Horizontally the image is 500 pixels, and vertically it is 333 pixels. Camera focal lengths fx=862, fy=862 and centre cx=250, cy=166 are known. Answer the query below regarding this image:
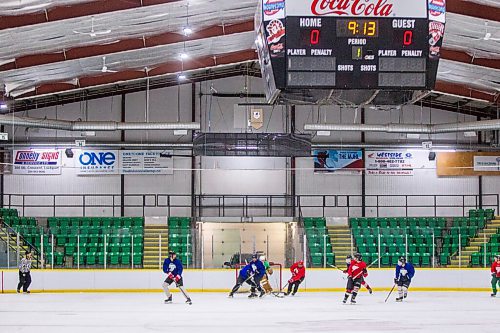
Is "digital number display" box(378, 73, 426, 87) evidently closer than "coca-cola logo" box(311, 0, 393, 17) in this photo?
No

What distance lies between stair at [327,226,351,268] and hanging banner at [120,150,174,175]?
6.46 metres

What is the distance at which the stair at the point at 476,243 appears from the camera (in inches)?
981

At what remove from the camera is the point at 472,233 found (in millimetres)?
28688

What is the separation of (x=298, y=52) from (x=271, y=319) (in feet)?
19.2

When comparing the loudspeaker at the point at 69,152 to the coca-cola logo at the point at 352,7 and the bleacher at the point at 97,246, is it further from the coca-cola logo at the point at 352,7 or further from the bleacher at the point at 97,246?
the coca-cola logo at the point at 352,7

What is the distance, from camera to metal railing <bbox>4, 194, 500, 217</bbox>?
31.3m

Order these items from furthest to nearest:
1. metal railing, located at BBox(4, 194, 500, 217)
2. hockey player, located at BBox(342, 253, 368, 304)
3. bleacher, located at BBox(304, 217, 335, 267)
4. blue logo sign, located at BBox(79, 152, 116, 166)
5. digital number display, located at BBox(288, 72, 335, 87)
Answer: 1. blue logo sign, located at BBox(79, 152, 116, 166)
2. metal railing, located at BBox(4, 194, 500, 217)
3. bleacher, located at BBox(304, 217, 335, 267)
4. hockey player, located at BBox(342, 253, 368, 304)
5. digital number display, located at BBox(288, 72, 335, 87)

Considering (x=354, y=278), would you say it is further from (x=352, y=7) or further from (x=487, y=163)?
(x=487, y=163)

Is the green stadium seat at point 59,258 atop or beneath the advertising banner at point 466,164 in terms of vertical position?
beneath

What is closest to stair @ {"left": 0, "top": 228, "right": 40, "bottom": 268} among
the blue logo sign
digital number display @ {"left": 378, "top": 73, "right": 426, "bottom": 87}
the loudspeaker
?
the loudspeaker

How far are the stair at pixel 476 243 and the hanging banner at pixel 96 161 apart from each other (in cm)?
1285

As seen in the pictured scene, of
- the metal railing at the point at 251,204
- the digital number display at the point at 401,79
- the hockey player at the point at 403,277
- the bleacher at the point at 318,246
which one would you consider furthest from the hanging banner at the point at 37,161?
the digital number display at the point at 401,79

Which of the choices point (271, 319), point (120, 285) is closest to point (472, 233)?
point (120, 285)

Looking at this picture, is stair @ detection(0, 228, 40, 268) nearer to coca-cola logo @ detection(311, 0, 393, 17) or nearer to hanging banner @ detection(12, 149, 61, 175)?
hanging banner @ detection(12, 149, 61, 175)
